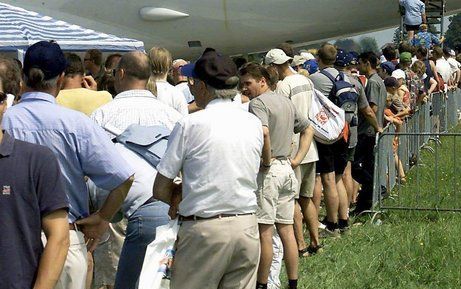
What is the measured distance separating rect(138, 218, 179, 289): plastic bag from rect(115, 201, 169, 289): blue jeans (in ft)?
1.30

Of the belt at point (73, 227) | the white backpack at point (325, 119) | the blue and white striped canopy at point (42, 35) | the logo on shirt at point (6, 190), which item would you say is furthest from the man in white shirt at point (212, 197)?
the blue and white striped canopy at point (42, 35)

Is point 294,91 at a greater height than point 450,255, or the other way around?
point 294,91

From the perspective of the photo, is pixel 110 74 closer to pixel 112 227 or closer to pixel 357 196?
pixel 112 227

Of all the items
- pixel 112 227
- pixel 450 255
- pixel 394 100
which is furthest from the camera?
pixel 394 100

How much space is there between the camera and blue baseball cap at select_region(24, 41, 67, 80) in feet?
14.1

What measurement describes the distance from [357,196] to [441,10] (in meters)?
8.59

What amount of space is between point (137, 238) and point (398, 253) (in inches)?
138

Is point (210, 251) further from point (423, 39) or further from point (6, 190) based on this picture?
point (423, 39)

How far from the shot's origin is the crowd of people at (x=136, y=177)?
3.57 metres

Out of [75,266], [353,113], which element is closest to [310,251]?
[353,113]

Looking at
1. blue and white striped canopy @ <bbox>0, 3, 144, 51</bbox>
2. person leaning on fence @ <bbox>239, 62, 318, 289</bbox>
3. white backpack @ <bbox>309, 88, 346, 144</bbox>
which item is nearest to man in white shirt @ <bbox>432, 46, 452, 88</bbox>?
blue and white striped canopy @ <bbox>0, 3, 144, 51</bbox>

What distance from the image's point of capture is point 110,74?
8.14 m

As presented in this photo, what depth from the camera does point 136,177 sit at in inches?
205

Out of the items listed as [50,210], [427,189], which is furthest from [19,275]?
[427,189]
